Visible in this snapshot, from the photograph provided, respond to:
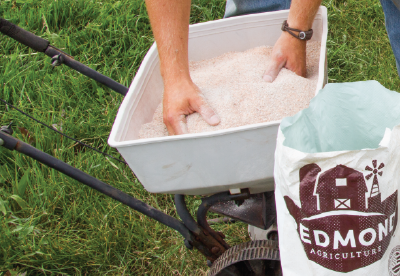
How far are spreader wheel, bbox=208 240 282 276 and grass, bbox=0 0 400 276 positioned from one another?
15.9 inches

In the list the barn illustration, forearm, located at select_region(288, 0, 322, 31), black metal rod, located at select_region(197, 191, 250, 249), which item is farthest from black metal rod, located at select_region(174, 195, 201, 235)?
forearm, located at select_region(288, 0, 322, 31)

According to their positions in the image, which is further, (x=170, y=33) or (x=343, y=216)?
(x=170, y=33)

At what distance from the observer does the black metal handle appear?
1.25 m

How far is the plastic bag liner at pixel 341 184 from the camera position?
0.72m

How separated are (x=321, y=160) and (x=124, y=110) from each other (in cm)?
52

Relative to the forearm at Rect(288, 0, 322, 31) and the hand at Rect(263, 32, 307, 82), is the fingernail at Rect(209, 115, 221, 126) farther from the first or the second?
the forearm at Rect(288, 0, 322, 31)

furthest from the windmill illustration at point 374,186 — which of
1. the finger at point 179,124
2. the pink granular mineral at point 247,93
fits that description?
the finger at point 179,124

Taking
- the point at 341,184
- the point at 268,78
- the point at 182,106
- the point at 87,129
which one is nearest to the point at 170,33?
the point at 182,106

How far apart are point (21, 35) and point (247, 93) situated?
72cm

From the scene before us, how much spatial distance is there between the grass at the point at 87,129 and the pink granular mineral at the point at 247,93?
2.22 feet

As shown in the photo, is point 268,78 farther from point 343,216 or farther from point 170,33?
point 343,216

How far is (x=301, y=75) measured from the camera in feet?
3.97

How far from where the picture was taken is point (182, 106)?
106 centimetres

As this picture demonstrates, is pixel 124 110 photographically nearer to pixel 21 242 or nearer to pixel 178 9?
pixel 178 9
